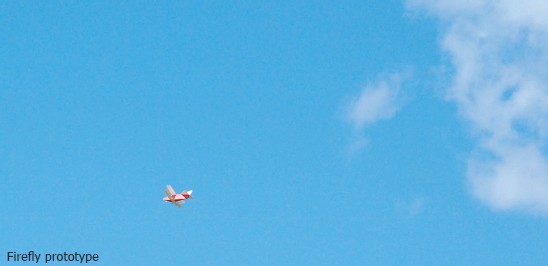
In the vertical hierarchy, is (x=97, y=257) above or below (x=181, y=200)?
below

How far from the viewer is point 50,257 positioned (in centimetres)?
15775

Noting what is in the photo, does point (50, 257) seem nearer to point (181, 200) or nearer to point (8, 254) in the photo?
point (8, 254)

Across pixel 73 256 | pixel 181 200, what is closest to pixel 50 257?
pixel 73 256

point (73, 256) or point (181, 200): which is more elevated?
point (181, 200)

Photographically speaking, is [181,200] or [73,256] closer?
[73,256]

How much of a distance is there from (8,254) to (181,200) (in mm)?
50481

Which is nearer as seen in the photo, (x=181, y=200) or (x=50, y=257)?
(x=50, y=257)

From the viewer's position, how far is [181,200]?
Result: 648 feet

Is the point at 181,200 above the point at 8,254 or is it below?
above

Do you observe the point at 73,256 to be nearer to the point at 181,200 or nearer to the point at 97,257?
the point at 97,257

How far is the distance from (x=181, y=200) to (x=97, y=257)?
38.1m

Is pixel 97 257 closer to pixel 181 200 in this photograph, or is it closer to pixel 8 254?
pixel 8 254

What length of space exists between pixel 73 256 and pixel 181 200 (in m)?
39.5

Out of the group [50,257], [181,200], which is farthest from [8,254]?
[181,200]
